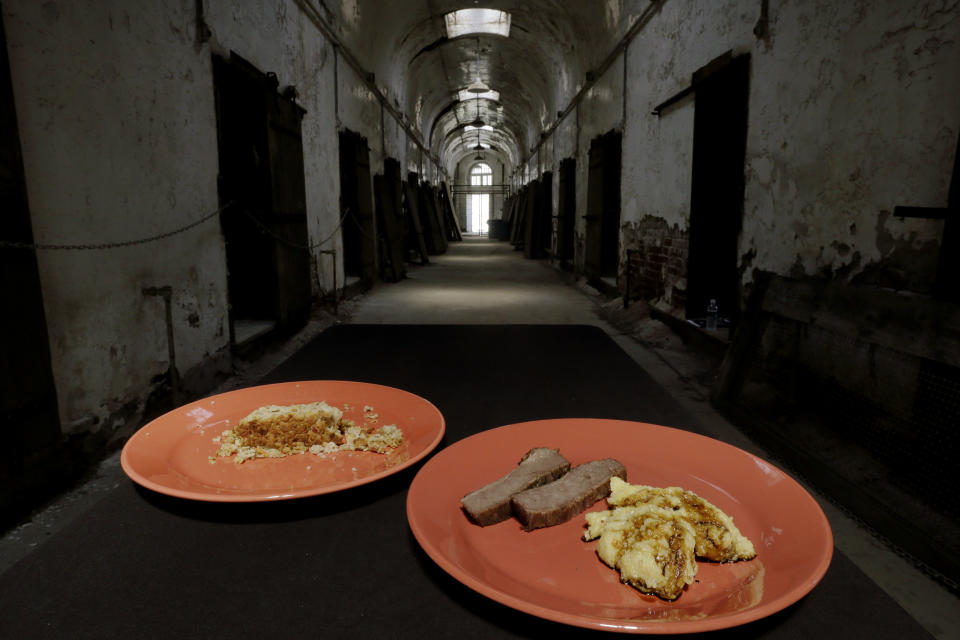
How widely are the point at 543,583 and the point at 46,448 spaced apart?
1880 millimetres

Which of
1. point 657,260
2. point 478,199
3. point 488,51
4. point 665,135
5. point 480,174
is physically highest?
point 488,51

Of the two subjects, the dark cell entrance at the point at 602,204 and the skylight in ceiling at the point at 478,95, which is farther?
the skylight in ceiling at the point at 478,95

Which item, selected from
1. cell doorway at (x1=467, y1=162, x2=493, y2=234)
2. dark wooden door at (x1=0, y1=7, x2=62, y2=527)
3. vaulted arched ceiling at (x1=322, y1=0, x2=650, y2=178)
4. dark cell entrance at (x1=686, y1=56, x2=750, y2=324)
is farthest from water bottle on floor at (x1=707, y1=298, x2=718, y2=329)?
cell doorway at (x1=467, y1=162, x2=493, y2=234)

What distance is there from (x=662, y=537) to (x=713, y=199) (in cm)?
413

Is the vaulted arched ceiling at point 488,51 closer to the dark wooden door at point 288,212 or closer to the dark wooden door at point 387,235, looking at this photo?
the dark wooden door at point 387,235

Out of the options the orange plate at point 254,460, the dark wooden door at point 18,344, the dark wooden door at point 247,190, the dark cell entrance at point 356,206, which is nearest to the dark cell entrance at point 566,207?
the dark cell entrance at point 356,206

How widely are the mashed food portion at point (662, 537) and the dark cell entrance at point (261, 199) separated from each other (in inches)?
133

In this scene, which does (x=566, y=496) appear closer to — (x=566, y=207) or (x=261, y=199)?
(x=261, y=199)

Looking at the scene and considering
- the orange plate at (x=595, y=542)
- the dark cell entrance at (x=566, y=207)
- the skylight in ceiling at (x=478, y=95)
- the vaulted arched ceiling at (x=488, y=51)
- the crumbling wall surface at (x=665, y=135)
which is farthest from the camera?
the skylight in ceiling at (x=478, y=95)

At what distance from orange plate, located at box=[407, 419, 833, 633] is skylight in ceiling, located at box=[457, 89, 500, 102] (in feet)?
51.2

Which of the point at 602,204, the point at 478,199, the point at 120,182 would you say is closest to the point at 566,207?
the point at 602,204

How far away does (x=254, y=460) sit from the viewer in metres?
1.12

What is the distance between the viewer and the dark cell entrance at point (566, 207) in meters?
9.80

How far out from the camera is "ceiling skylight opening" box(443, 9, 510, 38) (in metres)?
10.2
